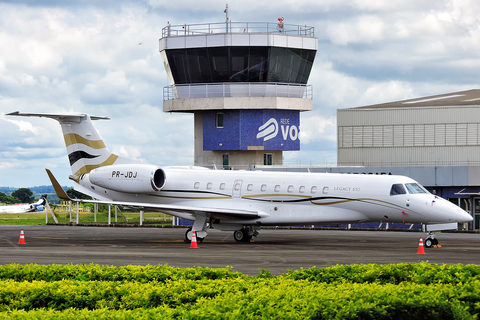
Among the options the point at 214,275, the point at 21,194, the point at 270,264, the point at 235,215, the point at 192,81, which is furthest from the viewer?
the point at 21,194

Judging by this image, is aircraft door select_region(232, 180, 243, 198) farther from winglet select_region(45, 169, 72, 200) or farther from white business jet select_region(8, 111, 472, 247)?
winglet select_region(45, 169, 72, 200)

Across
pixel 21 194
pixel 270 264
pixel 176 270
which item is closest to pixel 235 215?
pixel 270 264

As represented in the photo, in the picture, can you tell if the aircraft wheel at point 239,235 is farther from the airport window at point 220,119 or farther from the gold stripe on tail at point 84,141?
the airport window at point 220,119

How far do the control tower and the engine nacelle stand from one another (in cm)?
1720

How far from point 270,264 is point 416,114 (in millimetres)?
33411

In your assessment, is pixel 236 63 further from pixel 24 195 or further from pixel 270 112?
pixel 24 195

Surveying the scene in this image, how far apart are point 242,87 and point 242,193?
18940mm

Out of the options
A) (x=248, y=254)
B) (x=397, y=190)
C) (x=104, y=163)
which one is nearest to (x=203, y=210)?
(x=248, y=254)

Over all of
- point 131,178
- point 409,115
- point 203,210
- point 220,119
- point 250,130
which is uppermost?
point 409,115

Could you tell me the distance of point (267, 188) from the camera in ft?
87.4

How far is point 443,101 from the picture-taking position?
170 ft

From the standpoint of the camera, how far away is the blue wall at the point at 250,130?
45.7m

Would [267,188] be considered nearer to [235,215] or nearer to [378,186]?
[235,215]

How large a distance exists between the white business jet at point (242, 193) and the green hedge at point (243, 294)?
532 inches
